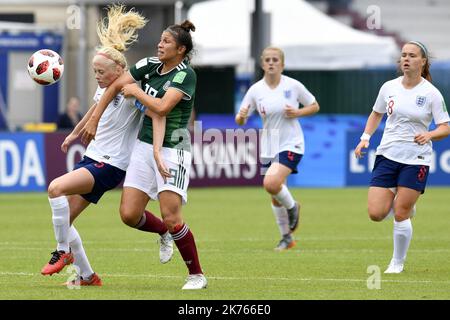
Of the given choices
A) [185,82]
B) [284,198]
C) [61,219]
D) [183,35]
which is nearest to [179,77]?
[185,82]

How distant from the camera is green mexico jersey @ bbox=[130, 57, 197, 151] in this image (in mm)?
10266

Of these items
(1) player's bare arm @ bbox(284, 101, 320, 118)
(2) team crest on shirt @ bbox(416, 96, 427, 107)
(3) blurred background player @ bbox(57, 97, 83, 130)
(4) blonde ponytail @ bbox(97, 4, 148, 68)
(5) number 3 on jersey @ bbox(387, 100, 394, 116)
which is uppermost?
(4) blonde ponytail @ bbox(97, 4, 148, 68)

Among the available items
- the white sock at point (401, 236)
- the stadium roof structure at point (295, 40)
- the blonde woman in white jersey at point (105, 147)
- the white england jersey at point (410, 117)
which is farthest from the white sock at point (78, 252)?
the stadium roof structure at point (295, 40)

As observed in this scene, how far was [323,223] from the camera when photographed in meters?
18.5

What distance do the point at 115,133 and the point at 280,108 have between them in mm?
4593

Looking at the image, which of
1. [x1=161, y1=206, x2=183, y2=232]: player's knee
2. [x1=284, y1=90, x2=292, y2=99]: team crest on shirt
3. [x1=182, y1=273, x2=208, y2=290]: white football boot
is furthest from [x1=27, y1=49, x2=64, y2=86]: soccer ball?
[x1=284, y1=90, x2=292, y2=99]: team crest on shirt

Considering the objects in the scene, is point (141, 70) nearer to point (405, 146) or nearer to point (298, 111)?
point (405, 146)

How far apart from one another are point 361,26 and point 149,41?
18.3 metres

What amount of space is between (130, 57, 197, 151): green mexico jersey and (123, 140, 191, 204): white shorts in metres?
0.07

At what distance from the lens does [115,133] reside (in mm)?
10883

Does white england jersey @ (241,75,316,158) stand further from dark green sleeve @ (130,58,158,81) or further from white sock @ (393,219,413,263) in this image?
dark green sleeve @ (130,58,158,81)
